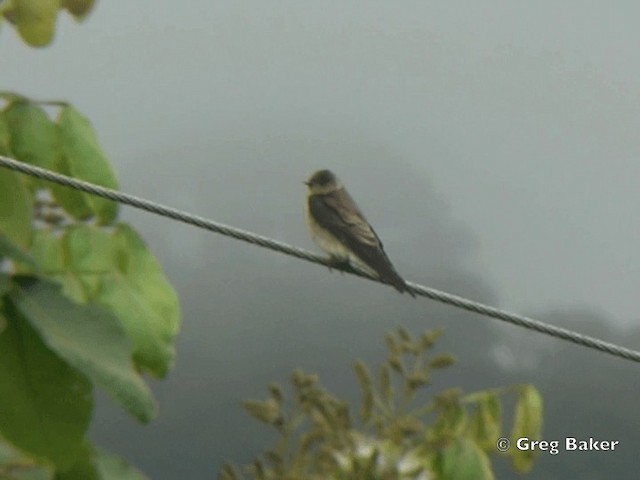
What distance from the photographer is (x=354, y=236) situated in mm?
5305

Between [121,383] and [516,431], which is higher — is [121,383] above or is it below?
below

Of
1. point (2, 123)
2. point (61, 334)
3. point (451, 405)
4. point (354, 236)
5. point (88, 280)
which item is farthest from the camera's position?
point (354, 236)

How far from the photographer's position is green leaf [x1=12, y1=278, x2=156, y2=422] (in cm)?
107

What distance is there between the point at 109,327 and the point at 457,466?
2634mm

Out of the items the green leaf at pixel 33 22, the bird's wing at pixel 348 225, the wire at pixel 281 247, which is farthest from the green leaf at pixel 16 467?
the bird's wing at pixel 348 225

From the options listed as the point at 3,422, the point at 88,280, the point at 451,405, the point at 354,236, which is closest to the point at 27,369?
the point at 3,422

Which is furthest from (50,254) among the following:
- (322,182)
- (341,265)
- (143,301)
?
(322,182)

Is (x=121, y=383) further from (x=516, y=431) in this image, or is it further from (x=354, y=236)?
(x=354, y=236)

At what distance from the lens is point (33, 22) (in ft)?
9.79

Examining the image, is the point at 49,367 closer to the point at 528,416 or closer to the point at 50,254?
the point at 50,254

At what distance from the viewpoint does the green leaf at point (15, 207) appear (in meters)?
1.38

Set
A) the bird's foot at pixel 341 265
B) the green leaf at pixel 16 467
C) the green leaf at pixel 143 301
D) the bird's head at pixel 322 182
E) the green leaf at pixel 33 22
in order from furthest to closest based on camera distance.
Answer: the bird's head at pixel 322 182 < the bird's foot at pixel 341 265 < the green leaf at pixel 33 22 < the green leaf at pixel 143 301 < the green leaf at pixel 16 467

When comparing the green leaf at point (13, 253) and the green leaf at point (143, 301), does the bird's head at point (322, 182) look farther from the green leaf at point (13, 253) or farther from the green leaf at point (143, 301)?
the green leaf at point (13, 253)

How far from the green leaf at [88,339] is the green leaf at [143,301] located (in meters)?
1.24
